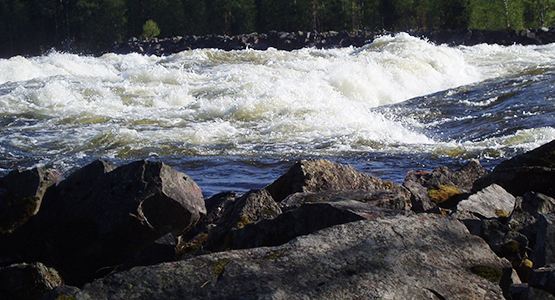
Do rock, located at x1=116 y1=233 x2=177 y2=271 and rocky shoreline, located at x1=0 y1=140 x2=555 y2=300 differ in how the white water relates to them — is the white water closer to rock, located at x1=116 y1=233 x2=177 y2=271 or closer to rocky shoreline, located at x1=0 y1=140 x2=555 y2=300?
rocky shoreline, located at x1=0 y1=140 x2=555 y2=300

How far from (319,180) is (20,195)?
2.17 m

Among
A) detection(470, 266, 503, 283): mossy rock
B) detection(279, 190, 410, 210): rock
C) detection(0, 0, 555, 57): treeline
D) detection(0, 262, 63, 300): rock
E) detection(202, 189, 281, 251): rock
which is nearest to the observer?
detection(470, 266, 503, 283): mossy rock

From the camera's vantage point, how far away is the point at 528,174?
4262 mm

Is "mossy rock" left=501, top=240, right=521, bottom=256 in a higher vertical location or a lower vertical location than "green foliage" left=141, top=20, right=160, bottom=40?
lower

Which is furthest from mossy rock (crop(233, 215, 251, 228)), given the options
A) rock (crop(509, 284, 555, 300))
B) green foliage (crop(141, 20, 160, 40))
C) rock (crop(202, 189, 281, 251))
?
green foliage (crop(141, 20, 160, 40))

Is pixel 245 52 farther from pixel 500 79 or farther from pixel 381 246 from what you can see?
pixel 381 246

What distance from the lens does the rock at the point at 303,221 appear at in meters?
2.55

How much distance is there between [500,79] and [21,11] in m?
71.1

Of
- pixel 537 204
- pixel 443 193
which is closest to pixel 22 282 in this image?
pixel 537 204

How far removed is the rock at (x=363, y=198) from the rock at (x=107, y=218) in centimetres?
64

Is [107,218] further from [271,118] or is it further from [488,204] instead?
[271,118]

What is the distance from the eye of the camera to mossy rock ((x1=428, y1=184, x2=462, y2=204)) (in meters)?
4.34

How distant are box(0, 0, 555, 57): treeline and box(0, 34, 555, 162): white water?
2863cm

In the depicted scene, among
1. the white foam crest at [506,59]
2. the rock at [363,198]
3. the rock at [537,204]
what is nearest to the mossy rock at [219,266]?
the rock at [363,198]
